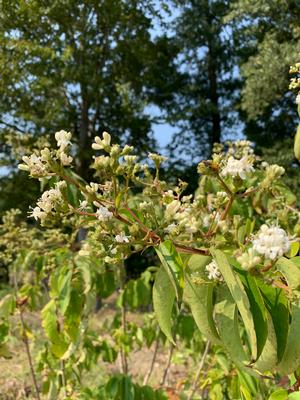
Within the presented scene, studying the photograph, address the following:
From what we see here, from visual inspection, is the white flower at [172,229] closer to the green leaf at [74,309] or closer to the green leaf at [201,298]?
the green leaf at [201,298]

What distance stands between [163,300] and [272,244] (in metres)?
0.19

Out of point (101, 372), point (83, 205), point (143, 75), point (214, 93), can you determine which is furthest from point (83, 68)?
point (83, 205)

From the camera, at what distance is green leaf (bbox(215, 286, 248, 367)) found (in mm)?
629

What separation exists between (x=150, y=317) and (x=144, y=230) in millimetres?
1892

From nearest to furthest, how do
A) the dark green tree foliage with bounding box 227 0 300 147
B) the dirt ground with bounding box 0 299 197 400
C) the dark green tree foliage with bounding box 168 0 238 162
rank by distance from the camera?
the dirt ground with bounding box 0 299 197 400, the dark green tree foliage with bounding box 227 0 300 147, the dark green tree foliage with bounding box 168 0 238 162

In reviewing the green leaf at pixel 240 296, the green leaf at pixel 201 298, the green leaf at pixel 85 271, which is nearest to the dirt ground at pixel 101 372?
the green leaf at pixel 85 271

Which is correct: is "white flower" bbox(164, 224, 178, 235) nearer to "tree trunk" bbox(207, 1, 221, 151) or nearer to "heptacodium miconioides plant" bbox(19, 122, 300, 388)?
"heptacodium miconioides plant" bbox(19, 122, 300, 388)

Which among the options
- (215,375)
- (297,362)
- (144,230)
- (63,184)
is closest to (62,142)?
(63,184)

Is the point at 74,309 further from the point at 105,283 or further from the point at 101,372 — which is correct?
the point at 101,372

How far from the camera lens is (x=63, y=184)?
73 cm

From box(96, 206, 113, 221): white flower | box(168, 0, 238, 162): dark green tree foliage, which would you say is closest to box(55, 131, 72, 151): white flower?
box(96, 206, 113, 221): white flower

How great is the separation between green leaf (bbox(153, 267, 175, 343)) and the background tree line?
733 cm

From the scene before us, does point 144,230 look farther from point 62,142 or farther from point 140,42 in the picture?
point 140,42

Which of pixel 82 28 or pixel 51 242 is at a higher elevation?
pixel 82 28
